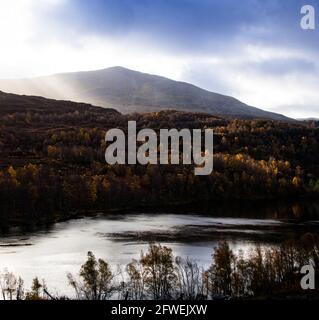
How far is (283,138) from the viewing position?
16312 centimetres

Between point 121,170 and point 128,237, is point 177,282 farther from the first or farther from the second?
point 121,170

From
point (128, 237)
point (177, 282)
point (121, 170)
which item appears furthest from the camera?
point (121, 170)

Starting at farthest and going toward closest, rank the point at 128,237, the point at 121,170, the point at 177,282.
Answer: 1. the point at 121,170
2. the point at 128,237
3. the point at 177,282

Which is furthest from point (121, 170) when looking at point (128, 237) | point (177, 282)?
point (177, 282)

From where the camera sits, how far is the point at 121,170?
112938 millimetres

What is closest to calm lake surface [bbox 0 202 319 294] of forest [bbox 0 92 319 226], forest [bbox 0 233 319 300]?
forest [bbox 0 233 319 300]

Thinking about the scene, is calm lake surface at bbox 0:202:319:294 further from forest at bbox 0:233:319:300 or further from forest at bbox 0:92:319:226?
forest at bbox 0:92:319:226

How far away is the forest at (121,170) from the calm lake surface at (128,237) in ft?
30.6

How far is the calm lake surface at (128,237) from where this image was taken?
145 feet

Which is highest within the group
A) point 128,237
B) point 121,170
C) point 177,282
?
point 121,170

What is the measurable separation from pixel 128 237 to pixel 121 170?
180ft
